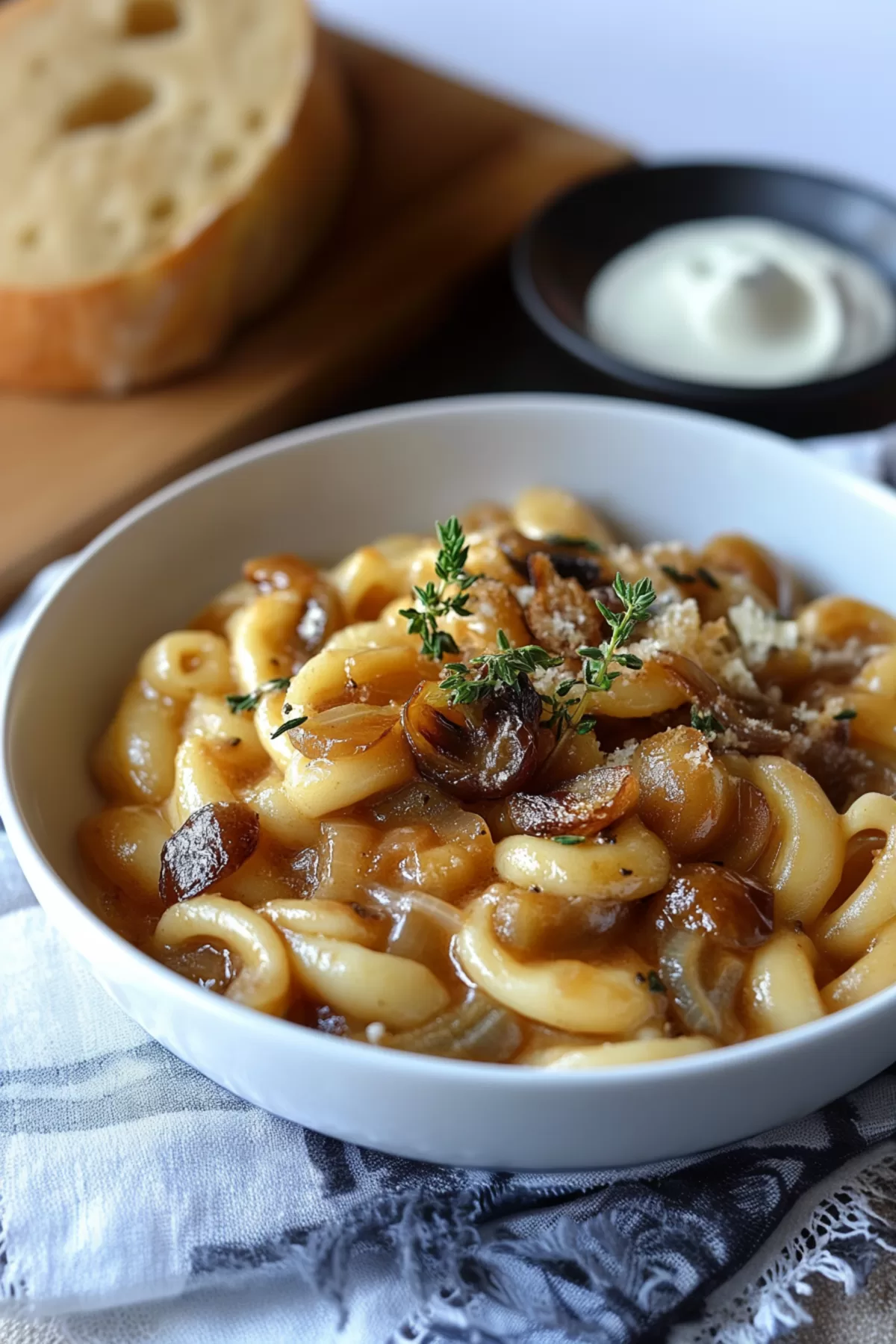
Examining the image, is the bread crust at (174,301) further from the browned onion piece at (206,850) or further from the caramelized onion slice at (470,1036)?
the caramelized onion slice at (470,1036)

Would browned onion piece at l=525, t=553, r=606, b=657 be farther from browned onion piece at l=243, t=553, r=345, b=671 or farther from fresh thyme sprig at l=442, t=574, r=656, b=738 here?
browned onion piece at l=243, t=553, r=345, b=671

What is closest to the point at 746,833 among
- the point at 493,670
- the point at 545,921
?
the point at 545,921

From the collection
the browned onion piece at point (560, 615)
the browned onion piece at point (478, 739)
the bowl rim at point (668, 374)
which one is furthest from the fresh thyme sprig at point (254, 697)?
the bowl rim at point (668, 374)

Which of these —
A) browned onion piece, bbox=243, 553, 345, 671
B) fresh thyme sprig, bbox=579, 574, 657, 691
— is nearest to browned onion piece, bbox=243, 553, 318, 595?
browned onion piece, bbox=243, 553, 345, 671

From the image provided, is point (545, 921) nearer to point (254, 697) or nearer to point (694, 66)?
point (254, 697)

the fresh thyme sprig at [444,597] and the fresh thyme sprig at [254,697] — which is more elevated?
the fresh thyme sprig at [444,597]

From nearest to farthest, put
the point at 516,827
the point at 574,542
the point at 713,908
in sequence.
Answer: the point at 713,908, the point at 516,827, the point at 574,542
